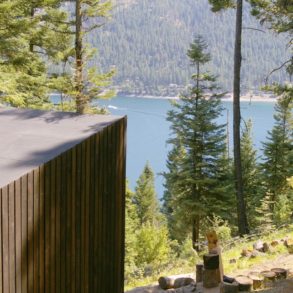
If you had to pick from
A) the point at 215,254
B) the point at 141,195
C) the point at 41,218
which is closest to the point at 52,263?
the point at 41,218

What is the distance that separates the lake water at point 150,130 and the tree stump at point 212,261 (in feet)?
172

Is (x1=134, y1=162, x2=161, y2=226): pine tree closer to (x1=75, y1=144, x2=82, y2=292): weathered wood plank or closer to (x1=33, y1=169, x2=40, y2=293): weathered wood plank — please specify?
(x1=75, y1=144, x2=82, y2=292): weathered wood plank

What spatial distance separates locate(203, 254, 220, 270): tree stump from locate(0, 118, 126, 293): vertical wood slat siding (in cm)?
123

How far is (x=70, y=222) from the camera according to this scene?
16.6 ft

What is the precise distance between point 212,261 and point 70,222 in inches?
95.5

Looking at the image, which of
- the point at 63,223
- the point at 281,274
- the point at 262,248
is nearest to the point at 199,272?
the point at 281,274

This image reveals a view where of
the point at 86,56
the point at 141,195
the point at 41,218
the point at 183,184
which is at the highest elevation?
the point at 86,56

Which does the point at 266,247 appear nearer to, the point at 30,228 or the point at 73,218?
the point at 73,218

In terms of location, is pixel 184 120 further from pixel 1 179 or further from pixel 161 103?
pixel 161 103

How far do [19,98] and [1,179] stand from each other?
7.42 metres

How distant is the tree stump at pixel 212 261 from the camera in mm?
6465

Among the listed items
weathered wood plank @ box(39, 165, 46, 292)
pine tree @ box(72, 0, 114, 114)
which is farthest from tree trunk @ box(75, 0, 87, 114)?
weathered wood plank @ box(39, 165, 46, 292)

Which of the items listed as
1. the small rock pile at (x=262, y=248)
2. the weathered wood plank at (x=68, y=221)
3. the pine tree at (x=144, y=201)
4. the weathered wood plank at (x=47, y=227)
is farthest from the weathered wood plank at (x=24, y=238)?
→ the pine tree at (x=144, y=201)

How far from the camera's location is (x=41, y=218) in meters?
4.53
